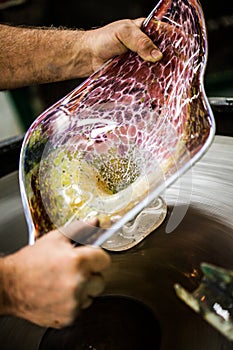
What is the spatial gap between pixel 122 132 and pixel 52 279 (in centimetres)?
41

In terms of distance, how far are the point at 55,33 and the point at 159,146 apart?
1.34 ft

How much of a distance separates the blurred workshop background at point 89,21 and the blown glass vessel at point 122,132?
88 centimetres

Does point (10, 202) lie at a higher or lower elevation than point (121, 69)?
lower

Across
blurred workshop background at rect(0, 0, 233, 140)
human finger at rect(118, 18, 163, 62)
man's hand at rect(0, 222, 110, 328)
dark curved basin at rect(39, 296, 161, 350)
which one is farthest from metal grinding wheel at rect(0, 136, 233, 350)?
blurred workshop background at rect(0, 0, 233, 140)

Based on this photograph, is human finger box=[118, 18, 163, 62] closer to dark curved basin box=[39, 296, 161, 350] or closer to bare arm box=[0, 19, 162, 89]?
bare arm box=[0, 19, 162, 89]

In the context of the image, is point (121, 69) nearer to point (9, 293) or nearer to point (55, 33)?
point (55, 33)

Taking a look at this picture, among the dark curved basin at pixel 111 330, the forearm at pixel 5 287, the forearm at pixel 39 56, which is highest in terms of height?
the forearm at pixel 39 56

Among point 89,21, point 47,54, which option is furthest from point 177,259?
point 89,21

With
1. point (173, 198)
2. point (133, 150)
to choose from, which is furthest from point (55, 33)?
point (173, 198)

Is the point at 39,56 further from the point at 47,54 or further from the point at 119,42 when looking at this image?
the point at 119,42

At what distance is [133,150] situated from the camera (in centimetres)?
88

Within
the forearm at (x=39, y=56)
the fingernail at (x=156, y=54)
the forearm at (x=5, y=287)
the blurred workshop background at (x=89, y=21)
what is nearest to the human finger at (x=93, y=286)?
the forearm at (x=5, y=287)

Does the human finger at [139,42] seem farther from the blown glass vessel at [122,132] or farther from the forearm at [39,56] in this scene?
the forearm at [39,56]

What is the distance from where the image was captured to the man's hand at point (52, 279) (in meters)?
0.53
